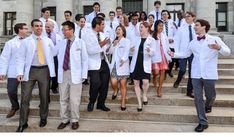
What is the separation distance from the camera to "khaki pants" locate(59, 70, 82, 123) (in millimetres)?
7949

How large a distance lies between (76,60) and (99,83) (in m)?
1.19

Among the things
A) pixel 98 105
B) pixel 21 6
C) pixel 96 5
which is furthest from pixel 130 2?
pixel 98 105

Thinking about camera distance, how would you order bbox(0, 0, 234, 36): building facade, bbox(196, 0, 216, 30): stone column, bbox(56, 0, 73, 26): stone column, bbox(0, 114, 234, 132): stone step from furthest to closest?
bbox(56, 0, 73, 26): stone column → bbox(0, 0, 234, 36): building facade → bbox(196, 0, 216, 30): stone column → bbox(0, 114, 234, 132): stone step

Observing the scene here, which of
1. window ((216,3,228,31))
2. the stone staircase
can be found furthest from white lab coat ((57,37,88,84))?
window ((216,3,228,31))

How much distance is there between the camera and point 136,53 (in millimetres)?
8922

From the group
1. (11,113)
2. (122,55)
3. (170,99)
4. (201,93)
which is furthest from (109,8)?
(201,93)

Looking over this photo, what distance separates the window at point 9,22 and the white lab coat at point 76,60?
75.7 ft

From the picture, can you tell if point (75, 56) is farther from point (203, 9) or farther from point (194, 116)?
point (203, 9)

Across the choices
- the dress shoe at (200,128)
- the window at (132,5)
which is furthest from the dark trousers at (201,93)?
the window at (132,5)

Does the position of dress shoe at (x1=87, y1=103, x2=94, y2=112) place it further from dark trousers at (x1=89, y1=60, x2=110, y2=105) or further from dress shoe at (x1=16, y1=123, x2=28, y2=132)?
dress shoe at (x1=16, y1=123, x2=28, y2=132)

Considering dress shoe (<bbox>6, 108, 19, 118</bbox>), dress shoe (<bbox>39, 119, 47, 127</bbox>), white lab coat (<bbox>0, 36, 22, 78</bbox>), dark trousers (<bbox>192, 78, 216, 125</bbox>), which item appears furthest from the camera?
dress shoe (<bbox>6, 108, 19, 118</bbox>)

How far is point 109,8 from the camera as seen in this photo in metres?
24.5

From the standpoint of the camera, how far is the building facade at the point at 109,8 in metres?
23.7

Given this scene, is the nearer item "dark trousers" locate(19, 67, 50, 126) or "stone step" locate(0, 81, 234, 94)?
"dark trousers" locate(19, 67, 50, 126)
